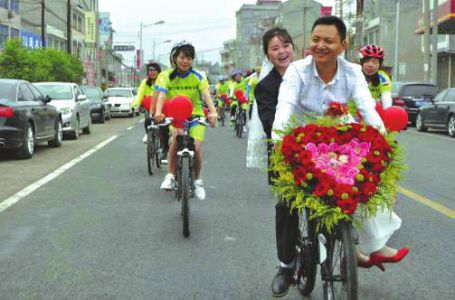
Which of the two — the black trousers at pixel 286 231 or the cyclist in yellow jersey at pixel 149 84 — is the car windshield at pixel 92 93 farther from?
the black trousers at pixel 286 231

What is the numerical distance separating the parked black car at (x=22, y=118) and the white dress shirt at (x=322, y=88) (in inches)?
383

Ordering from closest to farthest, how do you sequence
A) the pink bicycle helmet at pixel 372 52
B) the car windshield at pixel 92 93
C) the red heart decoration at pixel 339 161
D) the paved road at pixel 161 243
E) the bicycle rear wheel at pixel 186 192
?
the red heart decoration at pixel 339 161
the paved road at pixel 161 243
the bicycle rear wheel at pixel 186 192
the pink bicycle helmet at pixel 372 52
the car windshield at pixel 92 93

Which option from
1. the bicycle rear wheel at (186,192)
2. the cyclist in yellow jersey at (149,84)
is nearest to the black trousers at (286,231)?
the bicycle rear wheel at (186,192)

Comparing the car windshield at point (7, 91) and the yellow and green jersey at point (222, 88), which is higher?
the yellow and green jersey at point (222, 88)

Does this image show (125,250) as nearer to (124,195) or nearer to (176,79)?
(176,79)

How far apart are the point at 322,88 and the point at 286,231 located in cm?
85

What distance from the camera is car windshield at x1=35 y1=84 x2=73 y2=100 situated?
→ 1938 centimetres

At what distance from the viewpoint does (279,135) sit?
143 inches

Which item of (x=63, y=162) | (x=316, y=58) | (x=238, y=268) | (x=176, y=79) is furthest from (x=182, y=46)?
(x=63, y=162)

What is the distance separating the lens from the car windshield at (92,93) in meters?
29.3

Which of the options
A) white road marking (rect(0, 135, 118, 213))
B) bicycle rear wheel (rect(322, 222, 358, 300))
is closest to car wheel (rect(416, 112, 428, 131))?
white road marking (rect(0, 135, 118, 213))

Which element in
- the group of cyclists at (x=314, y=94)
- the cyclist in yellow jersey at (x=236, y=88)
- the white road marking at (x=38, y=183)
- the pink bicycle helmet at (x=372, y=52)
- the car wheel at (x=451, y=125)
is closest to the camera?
the group of cyclists at (x=314, y=94)

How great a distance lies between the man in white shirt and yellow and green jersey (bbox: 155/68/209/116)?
3.65 m

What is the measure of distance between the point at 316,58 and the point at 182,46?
11.4 feet
